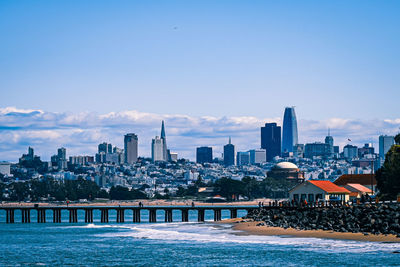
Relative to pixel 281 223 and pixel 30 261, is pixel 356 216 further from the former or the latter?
pixel 30 261

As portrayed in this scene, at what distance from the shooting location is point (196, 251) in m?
64.9

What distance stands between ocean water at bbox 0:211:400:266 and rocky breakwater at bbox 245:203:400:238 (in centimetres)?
446

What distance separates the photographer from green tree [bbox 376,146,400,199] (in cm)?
9969

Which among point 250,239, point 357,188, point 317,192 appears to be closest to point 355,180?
point 357,188

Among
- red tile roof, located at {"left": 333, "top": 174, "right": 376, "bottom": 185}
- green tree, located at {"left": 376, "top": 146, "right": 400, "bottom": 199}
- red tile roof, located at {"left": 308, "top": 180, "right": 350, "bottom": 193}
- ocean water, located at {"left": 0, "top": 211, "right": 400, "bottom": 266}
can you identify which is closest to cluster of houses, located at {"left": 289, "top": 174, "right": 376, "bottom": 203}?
red tile roof, located at {"left": 308, "top": 180, "right": 350, "bottom": 193}

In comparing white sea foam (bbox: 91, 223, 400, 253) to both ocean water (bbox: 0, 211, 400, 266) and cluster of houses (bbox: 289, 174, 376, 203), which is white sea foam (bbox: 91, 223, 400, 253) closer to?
ocean water (bbox: 0, 211, 400, 266)

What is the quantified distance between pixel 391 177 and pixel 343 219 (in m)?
27.3

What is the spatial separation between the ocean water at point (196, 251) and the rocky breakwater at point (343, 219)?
446cm

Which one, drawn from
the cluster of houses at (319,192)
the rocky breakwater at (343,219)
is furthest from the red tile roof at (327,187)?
the rocky breakwater at (343,219)

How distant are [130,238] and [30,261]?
64.4ft

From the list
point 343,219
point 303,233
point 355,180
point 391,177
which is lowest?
point 303,233

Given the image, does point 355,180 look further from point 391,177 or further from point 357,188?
point 391,177

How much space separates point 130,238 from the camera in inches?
3189

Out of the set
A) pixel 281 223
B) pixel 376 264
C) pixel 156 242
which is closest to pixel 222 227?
pixel 281 223
